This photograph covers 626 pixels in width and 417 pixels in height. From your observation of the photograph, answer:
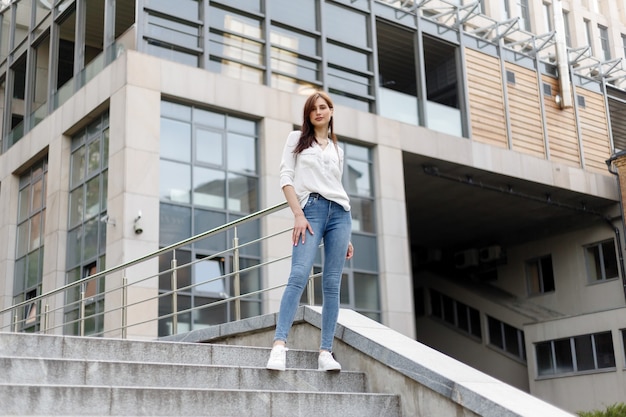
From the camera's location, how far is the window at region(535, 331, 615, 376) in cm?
2648

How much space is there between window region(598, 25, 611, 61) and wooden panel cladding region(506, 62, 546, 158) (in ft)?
24.2

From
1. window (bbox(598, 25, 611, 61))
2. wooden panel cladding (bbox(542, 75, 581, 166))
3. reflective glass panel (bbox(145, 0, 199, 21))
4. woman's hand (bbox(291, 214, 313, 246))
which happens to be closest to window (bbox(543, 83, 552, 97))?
wooden panel cladding (bbox(542, 75, 581, 166))

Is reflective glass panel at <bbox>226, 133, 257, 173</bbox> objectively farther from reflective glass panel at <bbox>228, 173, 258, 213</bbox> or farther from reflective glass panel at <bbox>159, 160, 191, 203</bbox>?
reflective glass panel at <bbox>159, 160, 191, 203</bbox>

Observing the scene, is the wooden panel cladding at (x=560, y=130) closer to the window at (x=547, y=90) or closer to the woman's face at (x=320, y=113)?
the window at (x=547, y=90)

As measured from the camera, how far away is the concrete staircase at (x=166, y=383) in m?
4.54

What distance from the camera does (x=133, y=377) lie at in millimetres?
5273

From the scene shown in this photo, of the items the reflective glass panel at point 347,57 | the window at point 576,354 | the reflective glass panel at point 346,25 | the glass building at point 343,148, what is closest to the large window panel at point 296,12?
the glass building at point 343,148

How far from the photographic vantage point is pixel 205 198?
18.9 m

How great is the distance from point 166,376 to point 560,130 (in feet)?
77.0

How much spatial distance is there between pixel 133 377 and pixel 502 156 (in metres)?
20.7

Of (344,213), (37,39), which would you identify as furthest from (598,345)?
(344,213)

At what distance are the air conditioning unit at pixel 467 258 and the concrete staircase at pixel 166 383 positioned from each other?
29118 mm

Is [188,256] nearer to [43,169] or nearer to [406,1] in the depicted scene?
[43,169]

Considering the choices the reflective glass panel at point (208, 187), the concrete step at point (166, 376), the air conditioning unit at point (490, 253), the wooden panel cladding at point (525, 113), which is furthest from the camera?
the air conditioning unit at point (490, 253)
